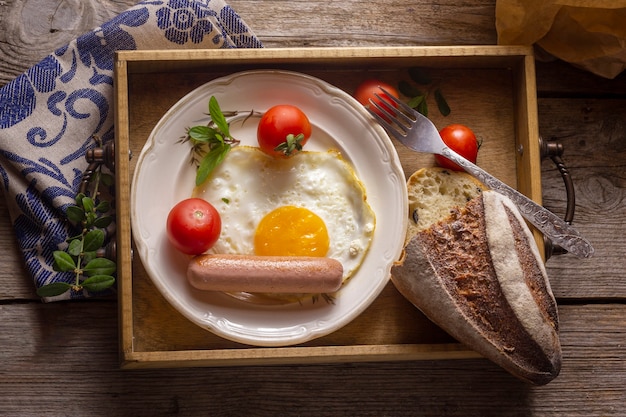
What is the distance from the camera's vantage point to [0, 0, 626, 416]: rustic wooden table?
2400mm

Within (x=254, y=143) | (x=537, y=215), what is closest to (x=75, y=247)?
(x=254, y=143)

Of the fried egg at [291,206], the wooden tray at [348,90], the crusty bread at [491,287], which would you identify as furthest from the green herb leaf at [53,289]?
the crusty bread at [491,287]

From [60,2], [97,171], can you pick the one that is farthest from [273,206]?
[60,2]

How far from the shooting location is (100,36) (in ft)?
7.79

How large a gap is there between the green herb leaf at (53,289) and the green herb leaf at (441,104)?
1456 mm

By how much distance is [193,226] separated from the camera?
2082mm

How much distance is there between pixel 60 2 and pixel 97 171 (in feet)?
2.36

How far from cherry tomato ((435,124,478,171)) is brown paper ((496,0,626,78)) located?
18.4 inches

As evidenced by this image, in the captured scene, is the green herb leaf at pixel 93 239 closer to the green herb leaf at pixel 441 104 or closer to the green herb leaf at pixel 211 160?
the green herb leaf at pixel 211 160

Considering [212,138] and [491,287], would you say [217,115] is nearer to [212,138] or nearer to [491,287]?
[212,138]

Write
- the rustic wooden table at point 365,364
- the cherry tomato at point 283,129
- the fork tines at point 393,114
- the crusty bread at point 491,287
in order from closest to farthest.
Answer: the crusty bread at point 491,287 → the cherry tomato at point 283,129 → the fork tines at point 393,114 → the rustic wooden table at point 365,364

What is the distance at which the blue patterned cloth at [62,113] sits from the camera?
2322 millimetres

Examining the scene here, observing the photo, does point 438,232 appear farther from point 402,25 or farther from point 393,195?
point 402,25

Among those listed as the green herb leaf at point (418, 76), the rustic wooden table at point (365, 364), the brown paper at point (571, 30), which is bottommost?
the rustic wooden table at point (365, 364)
